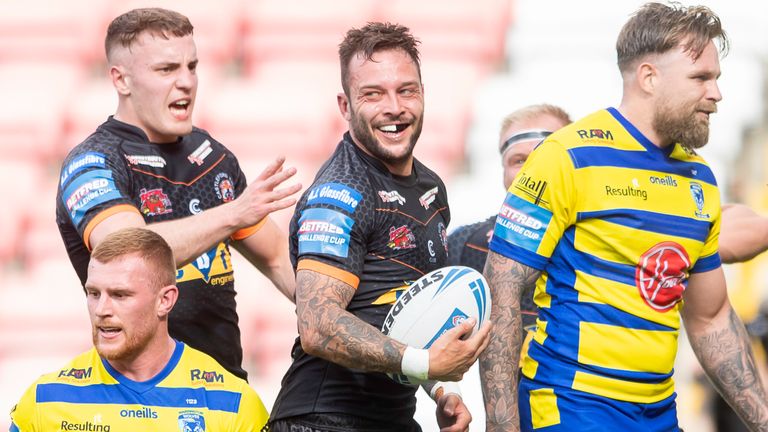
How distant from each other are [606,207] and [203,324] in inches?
64.2

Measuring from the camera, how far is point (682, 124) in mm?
3852

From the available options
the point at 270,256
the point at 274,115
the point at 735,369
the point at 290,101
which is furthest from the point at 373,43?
the point at 290,101

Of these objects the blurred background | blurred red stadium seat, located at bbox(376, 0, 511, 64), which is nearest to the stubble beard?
the blurred background

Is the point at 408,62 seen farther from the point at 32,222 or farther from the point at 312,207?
the point at 32,222

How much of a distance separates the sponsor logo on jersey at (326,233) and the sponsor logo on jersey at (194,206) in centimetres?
93

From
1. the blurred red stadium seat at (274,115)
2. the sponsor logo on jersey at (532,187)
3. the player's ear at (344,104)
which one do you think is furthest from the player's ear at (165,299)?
the blurred red stadium seat at (274,115)

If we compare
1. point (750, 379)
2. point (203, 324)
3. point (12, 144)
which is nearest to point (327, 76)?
point (12, 144)

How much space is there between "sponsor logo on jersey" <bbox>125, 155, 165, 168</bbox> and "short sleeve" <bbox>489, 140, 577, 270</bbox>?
142 centimetres

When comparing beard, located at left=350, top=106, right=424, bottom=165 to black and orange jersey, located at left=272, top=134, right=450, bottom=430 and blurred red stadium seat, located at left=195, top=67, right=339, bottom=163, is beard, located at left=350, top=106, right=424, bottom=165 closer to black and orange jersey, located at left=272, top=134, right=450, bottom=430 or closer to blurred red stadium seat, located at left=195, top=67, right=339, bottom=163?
black and orange jersey, located at left=272, top=134, right=450, bottom=430

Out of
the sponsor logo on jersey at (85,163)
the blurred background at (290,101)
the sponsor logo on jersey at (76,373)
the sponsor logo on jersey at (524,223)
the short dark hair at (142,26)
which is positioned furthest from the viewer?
the blurred background at (290,101)

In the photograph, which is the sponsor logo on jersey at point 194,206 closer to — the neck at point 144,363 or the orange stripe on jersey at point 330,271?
the neck at point 144,363

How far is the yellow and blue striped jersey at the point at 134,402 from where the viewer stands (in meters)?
3.77

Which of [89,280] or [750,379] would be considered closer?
[89,280]

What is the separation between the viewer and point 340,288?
3.64 m
